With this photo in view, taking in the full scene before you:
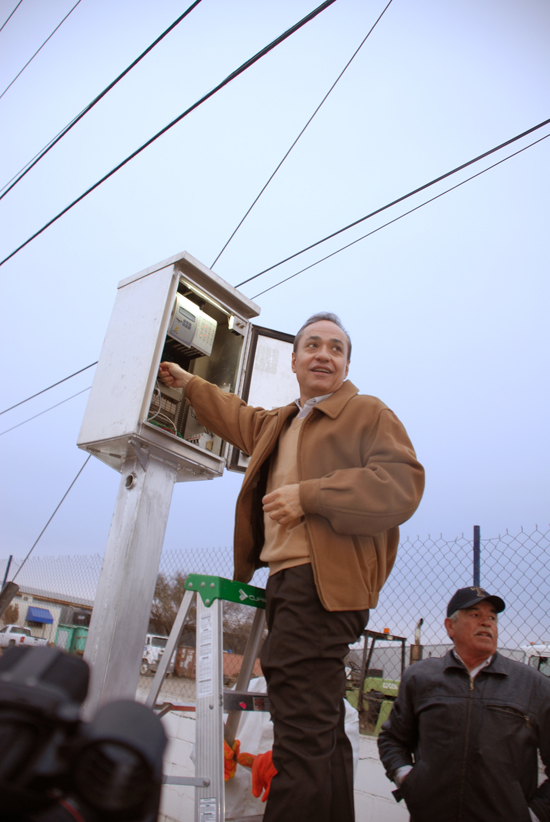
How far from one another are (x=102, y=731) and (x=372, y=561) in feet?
4.12

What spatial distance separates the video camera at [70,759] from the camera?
389 mm

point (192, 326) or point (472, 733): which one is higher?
point (192, 326)

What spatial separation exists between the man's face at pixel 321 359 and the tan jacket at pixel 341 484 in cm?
6

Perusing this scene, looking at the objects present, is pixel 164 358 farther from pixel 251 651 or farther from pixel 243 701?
pixel 243 701

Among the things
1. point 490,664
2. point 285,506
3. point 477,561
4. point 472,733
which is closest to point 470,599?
point 490,664

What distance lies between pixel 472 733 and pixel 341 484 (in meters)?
1.12

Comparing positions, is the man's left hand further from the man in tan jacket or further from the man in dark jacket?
the man in dark jacket

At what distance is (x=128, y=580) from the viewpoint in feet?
7.12

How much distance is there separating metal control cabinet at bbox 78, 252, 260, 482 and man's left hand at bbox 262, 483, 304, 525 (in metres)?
0.96

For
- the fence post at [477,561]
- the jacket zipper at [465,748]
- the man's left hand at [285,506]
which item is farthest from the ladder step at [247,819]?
the fence post at [477,561]

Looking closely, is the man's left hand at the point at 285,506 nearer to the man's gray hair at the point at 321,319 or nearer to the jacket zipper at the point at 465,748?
the man's gray hair at the point at 321,319

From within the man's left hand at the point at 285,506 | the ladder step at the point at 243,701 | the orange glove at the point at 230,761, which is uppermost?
the man's left hand at the point at 285,506

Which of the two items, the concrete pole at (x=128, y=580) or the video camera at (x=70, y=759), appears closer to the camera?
the video camera at (x=70, y=759)

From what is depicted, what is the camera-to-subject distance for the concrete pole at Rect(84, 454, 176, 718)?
6.65ft
